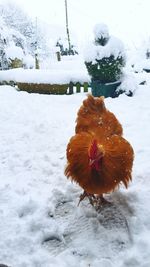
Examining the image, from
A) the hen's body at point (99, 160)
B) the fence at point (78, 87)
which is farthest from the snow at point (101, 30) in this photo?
the hen's body at point (99, 160)

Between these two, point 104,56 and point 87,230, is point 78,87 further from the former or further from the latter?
point 87,230

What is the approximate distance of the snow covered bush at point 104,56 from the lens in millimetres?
9195

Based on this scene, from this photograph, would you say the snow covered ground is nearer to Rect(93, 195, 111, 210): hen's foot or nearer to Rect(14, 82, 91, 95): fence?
Rect(93, 195, 111, 210): hen's foot

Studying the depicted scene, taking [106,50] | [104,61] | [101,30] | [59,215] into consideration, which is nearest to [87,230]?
[59,215]

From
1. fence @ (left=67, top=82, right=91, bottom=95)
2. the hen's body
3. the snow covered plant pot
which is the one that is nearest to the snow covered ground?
the hen's body

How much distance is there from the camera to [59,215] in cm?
344

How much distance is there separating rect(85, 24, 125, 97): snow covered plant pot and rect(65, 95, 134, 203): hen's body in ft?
19.8

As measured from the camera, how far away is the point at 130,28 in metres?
38.7

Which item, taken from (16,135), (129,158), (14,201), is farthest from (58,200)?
(16,135)

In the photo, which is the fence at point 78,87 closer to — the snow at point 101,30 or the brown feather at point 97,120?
the snow at point 101,30

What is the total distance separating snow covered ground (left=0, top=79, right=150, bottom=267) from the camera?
9.30 ft

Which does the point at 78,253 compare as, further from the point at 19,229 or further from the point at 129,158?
the point at 129,158

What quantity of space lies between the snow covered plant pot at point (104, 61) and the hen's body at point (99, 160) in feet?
19.8

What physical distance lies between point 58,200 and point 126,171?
973mm
